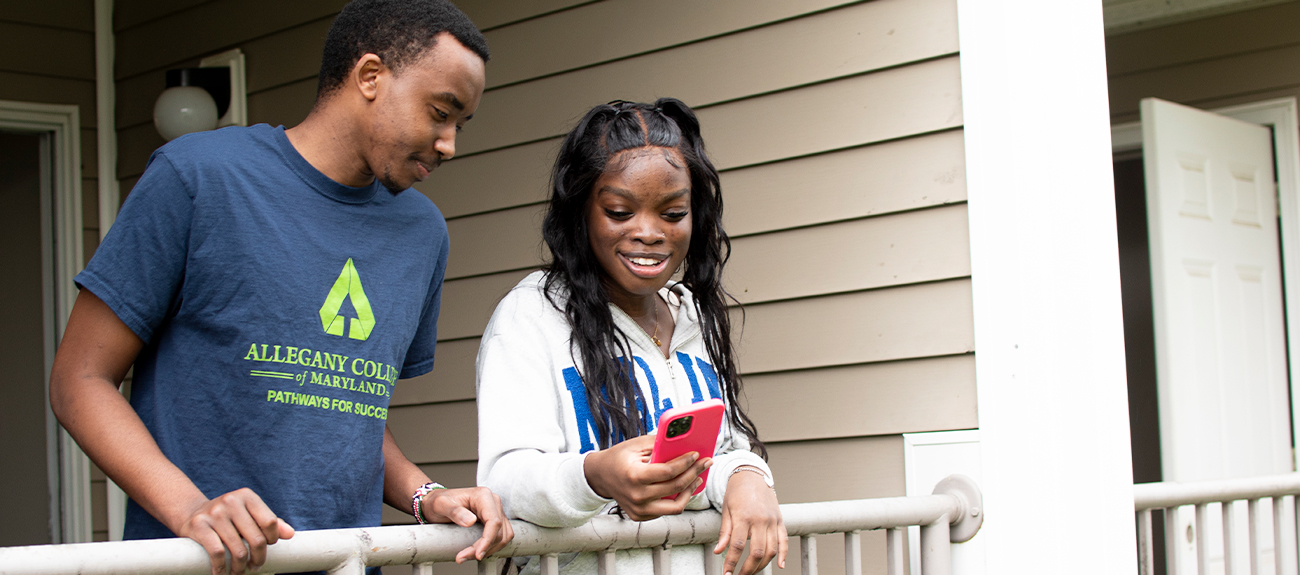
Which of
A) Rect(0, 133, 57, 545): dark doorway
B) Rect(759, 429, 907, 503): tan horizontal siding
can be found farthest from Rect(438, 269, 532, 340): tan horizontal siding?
Rect(0, 133, 57, 545): dark doorway

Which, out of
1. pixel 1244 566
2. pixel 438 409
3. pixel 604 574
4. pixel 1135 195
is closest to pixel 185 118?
pixel 438 409

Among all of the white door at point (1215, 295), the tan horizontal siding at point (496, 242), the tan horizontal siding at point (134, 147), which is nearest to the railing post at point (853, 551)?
the tan horizontal siding at point (496, 242)

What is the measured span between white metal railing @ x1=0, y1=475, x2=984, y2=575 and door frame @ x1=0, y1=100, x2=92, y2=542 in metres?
3.57

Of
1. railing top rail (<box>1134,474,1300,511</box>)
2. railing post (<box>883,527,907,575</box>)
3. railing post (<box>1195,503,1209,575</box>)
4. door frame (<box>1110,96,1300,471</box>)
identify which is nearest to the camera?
railing post (<box>883,527,907,575</box>)

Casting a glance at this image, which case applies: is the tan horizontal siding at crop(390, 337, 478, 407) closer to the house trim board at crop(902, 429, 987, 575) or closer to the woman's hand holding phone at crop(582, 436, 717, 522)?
the house trim board at crop(902, 429, 987, 575)

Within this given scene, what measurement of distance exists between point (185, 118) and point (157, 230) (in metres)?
2.81

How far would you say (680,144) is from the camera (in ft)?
5.30

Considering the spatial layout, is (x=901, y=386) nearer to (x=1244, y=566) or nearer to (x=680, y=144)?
(x=1244, y=566)

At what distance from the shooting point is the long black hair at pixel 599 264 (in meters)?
1.47

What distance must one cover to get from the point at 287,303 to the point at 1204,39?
161 inches

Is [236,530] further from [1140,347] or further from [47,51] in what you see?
[1140,347]

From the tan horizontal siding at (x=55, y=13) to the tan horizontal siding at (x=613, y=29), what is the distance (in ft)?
6.81

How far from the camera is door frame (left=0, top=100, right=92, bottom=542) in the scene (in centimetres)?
419

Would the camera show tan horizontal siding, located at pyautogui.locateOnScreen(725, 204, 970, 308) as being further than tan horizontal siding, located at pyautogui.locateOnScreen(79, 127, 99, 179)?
No
